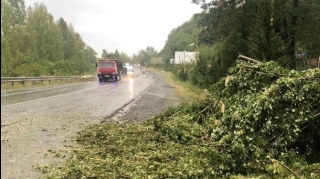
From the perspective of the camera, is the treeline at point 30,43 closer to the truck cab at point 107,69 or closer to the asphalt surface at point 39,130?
the truck cab at point 107,69

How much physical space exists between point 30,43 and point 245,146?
42.6 metres

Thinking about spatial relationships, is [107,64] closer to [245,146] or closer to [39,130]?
[39,130]

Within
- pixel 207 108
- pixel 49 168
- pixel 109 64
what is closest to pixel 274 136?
pixel 207 108

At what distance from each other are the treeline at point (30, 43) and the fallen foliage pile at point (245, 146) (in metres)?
27.1

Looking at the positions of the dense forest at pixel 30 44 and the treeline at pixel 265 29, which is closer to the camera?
the treeline at pixel 265 29

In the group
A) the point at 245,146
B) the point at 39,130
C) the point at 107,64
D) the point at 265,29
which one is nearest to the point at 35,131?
the point at 39,130

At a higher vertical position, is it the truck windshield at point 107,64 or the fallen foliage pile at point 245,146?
the truck windshield at point 107,64

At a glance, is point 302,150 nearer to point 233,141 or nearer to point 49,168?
point 233,141

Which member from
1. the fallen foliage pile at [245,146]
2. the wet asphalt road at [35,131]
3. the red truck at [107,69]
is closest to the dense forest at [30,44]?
the red truck at [107,69]

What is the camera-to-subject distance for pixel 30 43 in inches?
1609

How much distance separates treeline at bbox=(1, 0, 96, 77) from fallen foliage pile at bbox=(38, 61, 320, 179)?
2705 centimetres

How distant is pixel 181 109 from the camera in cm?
893

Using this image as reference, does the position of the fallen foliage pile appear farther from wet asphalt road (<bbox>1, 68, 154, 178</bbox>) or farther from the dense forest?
the dense forest

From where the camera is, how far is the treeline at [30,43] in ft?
106
